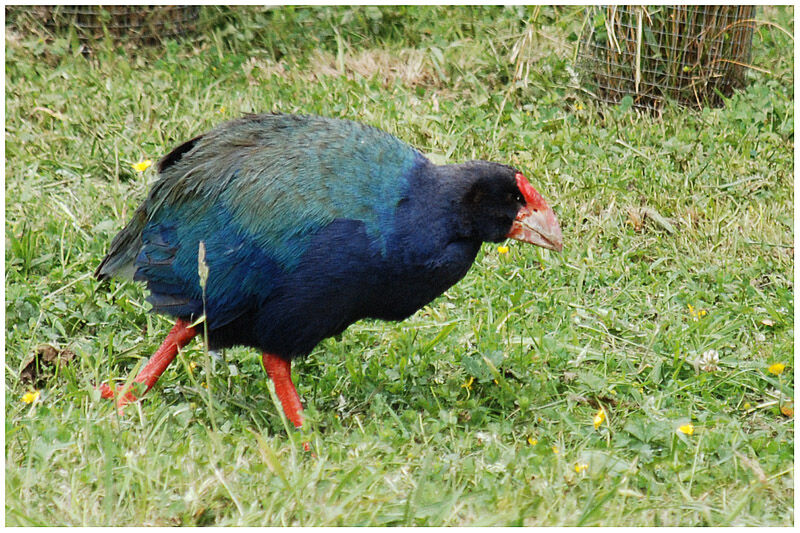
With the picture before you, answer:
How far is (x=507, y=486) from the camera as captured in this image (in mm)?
2406

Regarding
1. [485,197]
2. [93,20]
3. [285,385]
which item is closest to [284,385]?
[285,385]

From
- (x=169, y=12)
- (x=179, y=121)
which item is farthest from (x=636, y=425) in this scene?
(x=169, y=12)

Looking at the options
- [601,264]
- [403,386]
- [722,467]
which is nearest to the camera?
[722,467]

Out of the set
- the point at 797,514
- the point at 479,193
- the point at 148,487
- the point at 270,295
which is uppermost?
the point at 479,193

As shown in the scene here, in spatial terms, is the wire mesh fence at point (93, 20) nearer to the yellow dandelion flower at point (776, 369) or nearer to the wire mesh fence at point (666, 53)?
the wire mesh fence at point (666, 53)

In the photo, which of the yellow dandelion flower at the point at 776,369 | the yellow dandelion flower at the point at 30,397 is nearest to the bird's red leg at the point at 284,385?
the yellow dandelion flower at the point at 30,397

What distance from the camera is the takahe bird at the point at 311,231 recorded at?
104 inches

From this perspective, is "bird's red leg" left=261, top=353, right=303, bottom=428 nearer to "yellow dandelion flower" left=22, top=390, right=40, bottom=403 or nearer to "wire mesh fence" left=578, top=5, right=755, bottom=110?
"yellow dandelion flower" left=22, top=390, right=40, bottom=403

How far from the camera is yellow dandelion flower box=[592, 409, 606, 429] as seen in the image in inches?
110

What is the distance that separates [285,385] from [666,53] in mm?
2711

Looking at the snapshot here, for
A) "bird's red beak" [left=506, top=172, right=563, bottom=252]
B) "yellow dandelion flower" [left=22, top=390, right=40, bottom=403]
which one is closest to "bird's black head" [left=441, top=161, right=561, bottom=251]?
"bird's red beak" [left=506, top=172, right=563, bottom=252]

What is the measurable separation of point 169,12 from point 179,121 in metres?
1.14

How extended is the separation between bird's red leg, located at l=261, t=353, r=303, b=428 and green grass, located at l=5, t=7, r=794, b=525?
64 millimetres

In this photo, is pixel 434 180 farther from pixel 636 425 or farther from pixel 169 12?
pixel 169 12
